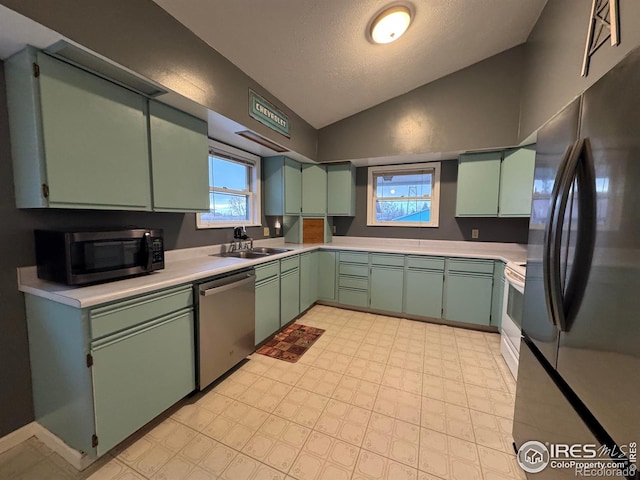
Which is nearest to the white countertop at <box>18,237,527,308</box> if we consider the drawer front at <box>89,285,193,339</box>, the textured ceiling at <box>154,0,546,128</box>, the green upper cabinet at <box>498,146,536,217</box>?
the drawer front at <box>89,285,193,339</box>

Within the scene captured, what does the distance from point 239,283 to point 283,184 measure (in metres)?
1.67

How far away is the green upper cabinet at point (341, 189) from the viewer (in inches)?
148

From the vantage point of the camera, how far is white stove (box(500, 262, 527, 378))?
2.04m

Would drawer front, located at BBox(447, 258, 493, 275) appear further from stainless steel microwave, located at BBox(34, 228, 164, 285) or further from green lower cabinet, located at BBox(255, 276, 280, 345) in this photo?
stainless steel microwave, located at BBox(34, 228, 164, 285)

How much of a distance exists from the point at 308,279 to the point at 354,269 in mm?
639

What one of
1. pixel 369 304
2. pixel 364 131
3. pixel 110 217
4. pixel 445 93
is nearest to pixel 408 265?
pixel 369 304

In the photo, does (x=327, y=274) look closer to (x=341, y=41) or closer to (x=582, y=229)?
(x=341, y=41)

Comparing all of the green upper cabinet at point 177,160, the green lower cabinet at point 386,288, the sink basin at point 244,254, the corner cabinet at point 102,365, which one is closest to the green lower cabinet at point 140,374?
the corner cabinet at point 102,365

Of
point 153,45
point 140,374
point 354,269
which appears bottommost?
point 140,374

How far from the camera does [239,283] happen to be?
213 cm

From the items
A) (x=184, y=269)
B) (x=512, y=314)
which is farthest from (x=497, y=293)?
A: (x=184, y=269)

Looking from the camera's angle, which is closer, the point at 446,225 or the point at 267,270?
the point at 267,270

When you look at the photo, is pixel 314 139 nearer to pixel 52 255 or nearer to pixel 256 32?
pixel 256 32

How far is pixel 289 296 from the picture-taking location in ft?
9.80
